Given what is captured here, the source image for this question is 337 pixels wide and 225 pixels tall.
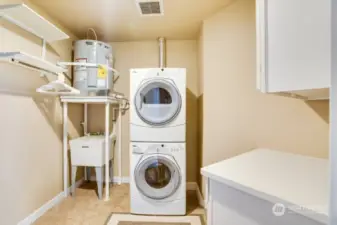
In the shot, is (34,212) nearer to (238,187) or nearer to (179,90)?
(179,90)

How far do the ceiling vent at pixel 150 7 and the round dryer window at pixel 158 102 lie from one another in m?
0.76

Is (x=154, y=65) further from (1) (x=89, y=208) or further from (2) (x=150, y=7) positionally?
(1) (x=89, y=208)

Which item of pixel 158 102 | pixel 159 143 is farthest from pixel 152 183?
pixel 158 102

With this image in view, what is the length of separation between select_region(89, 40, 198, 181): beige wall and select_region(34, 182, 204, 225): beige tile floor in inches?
21.9

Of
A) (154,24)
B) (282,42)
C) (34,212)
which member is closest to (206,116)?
(154,24)

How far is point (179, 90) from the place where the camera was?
2303mm

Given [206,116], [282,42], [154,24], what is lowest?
[206,116]

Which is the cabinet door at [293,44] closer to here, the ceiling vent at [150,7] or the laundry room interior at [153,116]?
the laundry room interior at [153,116]

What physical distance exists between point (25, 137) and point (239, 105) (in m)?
2.23

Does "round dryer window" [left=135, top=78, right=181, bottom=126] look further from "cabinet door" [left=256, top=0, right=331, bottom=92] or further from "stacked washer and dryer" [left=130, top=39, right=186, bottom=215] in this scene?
"cabinet door" [left=256, top=0, right=331, bottom=92]

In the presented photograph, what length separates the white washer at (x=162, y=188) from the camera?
2.31 metres

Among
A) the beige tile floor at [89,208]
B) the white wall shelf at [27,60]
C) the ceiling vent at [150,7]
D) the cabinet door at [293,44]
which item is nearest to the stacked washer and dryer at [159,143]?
the beige tile floor at [89,208]

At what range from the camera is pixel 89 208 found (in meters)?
2.44

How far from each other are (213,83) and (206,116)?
386 mm
